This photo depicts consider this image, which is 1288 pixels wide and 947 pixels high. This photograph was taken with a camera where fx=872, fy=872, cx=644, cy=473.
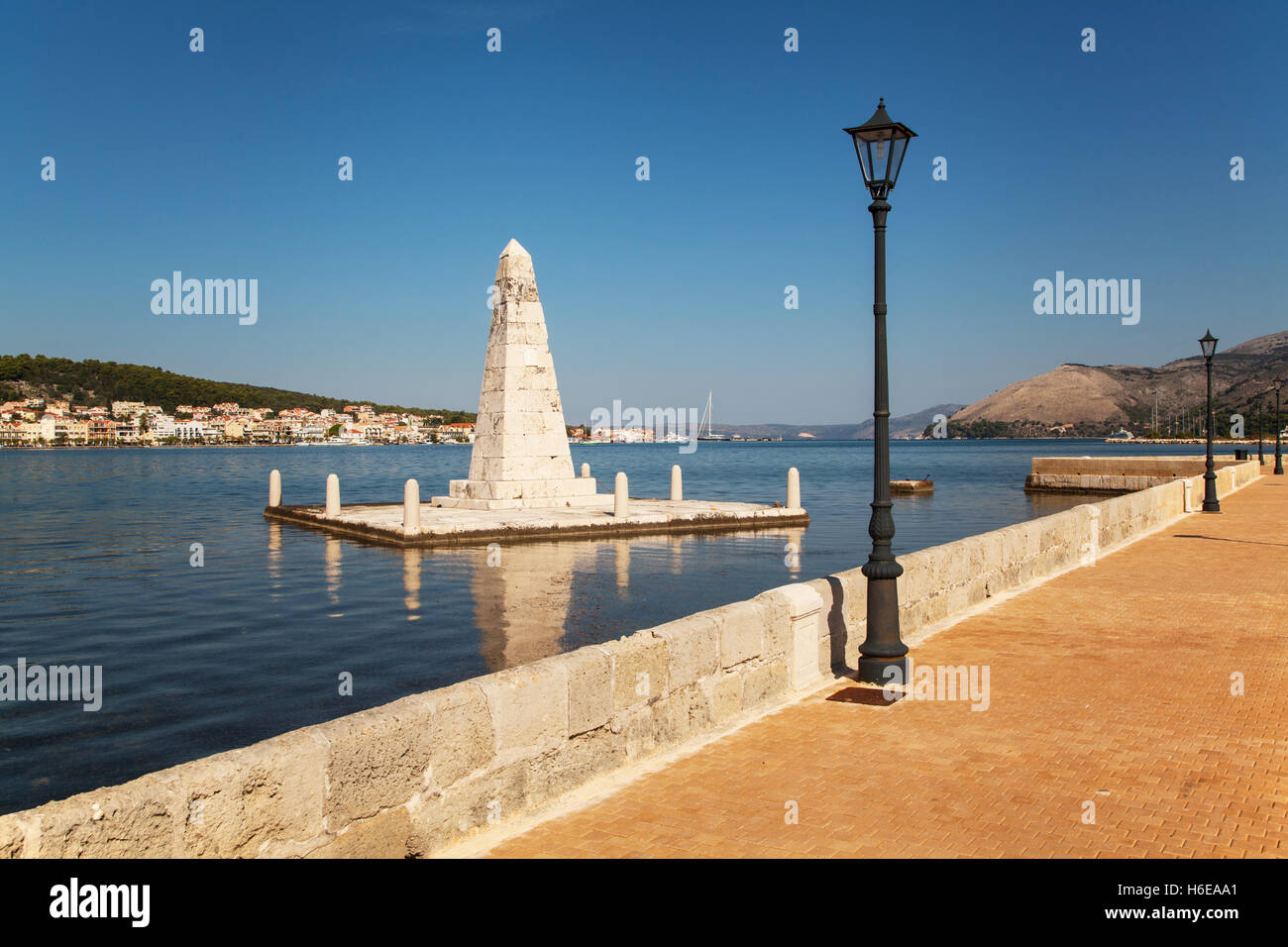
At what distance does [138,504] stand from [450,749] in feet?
128

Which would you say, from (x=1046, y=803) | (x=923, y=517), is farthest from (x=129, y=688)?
(x=923, y=517)

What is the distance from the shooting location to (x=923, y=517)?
33438mm

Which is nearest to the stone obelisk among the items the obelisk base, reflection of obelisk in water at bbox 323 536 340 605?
the obelisk base

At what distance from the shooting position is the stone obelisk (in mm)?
25094

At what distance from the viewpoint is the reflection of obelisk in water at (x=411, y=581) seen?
1341cm

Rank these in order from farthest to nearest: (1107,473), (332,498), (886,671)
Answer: (1107,473)
(332,498)
(886,671)

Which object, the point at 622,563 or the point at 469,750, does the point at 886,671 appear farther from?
the point at 622,563

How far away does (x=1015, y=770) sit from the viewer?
4.88 meters

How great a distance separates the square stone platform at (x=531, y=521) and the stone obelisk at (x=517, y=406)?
0.74 m

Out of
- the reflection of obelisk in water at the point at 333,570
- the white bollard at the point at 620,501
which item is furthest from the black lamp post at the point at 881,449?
the white bollard at the point at 620,501

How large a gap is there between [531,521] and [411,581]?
6.71m

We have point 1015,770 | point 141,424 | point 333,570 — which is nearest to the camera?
point 1015,770

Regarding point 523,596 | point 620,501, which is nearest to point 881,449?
point 523,596
